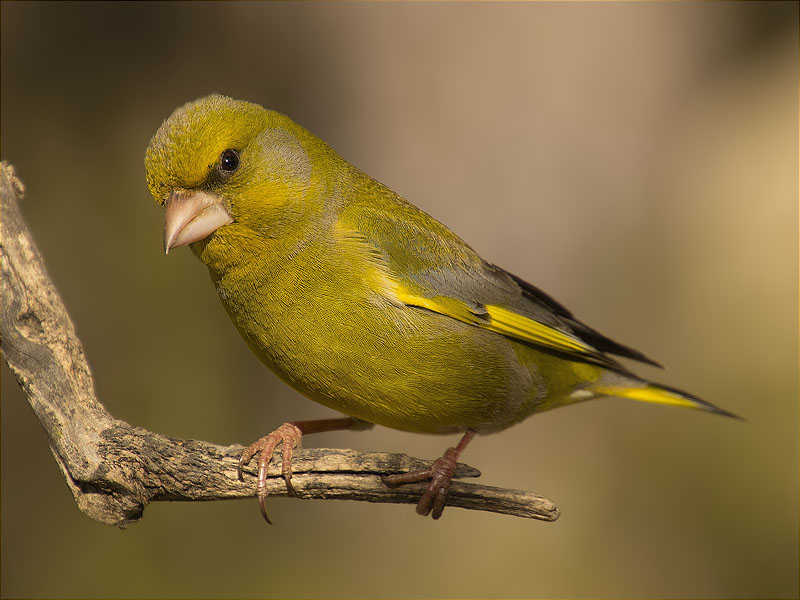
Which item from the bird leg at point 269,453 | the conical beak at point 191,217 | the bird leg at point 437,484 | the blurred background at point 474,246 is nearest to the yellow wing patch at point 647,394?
the bird leg at point 437,484

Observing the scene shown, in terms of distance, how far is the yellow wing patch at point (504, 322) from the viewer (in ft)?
10.8

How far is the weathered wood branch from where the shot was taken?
305cm

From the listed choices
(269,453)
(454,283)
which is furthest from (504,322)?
(269,453)

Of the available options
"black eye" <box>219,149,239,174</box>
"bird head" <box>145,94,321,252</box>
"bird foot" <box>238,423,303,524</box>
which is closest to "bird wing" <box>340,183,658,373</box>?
"bird head" <box>145,94,321,252</box>

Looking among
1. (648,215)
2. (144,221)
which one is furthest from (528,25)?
(144,221)

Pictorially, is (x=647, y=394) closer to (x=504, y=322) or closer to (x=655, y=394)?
(x=655, y=394)

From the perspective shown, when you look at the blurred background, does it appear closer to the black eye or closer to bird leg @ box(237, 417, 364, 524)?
bird leg @ box(237, 417, 364, 524)

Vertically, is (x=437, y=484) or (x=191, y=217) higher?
(x=191, y=217)

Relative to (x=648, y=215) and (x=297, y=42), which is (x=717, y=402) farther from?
(x=297, y=42)

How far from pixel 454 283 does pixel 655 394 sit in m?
1.27

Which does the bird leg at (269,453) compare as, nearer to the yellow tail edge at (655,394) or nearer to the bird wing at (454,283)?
the bird wing at (454,283)

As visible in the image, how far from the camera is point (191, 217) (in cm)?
302

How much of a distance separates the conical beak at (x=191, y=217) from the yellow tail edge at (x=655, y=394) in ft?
6.38

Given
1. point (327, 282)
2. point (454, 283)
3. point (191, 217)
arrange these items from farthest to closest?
point (454, 283) → point (327, 282) → point (191, 217)
